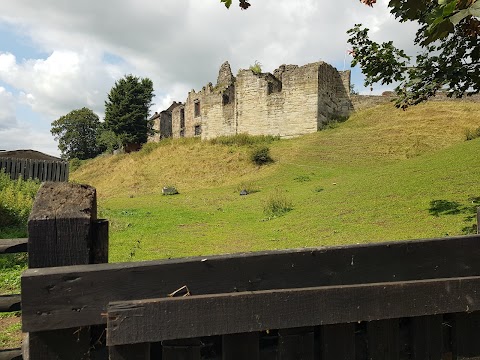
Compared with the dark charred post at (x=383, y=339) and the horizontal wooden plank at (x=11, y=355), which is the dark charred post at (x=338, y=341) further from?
the horizontal wooden plank at (x=11, y=355)

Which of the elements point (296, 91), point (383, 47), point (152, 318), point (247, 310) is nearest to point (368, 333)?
point (247, 310)

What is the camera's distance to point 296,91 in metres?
34.2

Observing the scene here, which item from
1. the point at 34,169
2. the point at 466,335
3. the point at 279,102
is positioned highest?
the point at 279,102

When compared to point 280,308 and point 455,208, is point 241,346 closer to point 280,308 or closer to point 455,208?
point 280,308

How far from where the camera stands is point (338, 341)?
1.81m

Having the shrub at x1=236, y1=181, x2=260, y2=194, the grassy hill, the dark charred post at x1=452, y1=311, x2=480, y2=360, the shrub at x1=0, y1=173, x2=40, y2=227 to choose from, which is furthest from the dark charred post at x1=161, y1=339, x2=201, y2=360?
the shrub at x1=236, y1=181, x2=260, y2=194

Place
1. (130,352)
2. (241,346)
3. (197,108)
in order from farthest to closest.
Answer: (197,108), (241,346), (130,352)

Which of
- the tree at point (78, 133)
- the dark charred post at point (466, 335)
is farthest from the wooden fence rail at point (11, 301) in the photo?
the tree at point (78, 133)

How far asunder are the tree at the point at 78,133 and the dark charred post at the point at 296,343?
7514 cm

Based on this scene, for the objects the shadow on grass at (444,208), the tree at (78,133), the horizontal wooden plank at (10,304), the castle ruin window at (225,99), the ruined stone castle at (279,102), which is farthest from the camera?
the tree at (78,133)

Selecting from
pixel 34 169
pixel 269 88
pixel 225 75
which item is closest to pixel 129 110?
pixel 225 75

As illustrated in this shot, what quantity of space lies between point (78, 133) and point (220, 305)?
77639 mm

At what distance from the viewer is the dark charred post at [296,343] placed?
5.77 ft

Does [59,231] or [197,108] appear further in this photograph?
[197,108]
